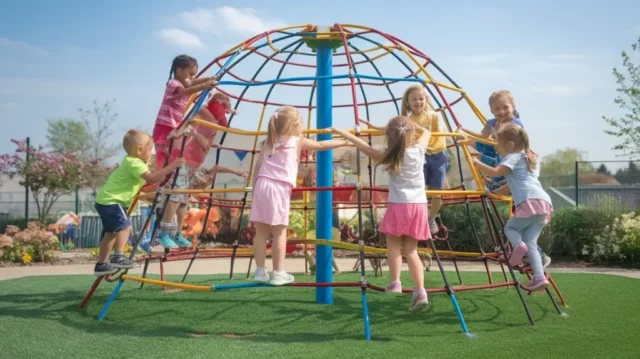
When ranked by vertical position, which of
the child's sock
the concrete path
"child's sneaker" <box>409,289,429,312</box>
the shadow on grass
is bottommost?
the concrete path

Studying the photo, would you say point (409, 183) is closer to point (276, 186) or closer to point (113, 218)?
point (276, 186)

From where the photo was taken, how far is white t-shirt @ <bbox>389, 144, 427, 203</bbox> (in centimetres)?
457

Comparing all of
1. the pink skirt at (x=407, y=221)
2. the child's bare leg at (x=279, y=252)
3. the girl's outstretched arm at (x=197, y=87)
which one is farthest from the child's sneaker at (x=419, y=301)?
the girl's outstretched arm at (x=197, y=87)

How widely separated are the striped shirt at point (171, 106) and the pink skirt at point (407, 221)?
2.70m

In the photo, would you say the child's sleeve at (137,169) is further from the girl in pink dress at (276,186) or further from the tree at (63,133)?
the tree at (63,133)

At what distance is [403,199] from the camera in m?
4.55

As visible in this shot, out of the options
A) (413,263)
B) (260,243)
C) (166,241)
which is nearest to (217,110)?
(166,241)

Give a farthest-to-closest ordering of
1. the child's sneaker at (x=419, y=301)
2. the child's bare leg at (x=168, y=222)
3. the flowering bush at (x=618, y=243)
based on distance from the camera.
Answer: the flowering bush at (x=618, y=243), the child's bare leg at (x=168, y=222), the child's sneaker at (x=419, y=301)

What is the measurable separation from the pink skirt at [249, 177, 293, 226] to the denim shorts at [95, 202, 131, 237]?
138cm

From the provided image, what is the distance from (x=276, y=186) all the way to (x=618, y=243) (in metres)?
9.12

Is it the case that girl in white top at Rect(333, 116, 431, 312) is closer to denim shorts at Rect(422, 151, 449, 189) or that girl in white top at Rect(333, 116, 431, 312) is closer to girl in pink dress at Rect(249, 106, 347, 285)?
girl in pink dress at Rect(249, 106, 347, 285)

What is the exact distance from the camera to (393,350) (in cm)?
404

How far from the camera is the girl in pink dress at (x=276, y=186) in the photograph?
4.49 metres

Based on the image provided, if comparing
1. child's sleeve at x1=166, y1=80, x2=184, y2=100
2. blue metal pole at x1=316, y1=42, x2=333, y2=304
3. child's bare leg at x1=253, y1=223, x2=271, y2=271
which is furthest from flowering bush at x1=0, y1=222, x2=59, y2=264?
child's bare leg at x1=253, y1=223, x2=271, y2=271
